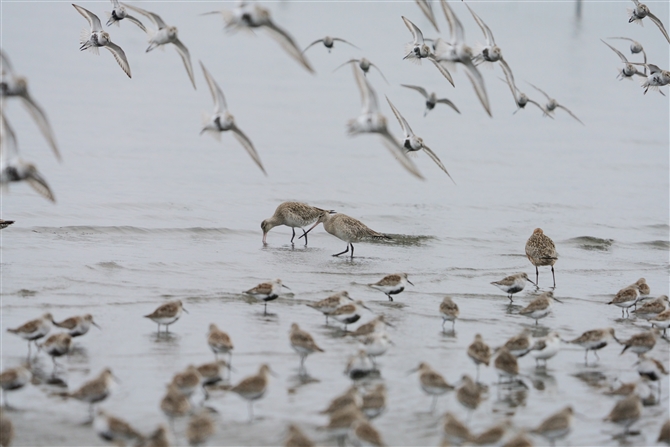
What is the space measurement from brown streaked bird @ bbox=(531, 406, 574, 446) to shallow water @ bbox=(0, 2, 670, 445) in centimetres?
38

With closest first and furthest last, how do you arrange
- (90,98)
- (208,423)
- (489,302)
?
1. (208,423)
2. (489,302)
3. (90,98)

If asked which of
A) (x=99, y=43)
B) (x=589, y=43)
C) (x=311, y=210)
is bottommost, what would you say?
(x=311, y=210)

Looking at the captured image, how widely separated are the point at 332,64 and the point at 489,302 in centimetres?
3983

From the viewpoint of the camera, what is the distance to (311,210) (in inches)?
722

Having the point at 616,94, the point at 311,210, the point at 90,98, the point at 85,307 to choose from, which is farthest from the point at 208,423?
the point at 616,94

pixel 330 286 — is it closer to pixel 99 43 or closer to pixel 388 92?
pixel 99 43

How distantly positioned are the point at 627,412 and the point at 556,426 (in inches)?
34.3

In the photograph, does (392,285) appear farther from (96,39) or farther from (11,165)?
(96,39)

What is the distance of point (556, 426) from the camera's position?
323 inches

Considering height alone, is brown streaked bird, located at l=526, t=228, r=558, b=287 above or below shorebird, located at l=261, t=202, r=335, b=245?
below

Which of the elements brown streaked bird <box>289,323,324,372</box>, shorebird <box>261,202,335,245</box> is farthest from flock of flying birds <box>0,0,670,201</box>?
shorebird <box>261,202,335,245</box>

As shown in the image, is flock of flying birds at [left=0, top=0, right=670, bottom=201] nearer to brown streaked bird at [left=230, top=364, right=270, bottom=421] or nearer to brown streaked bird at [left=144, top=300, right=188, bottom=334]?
brown streaked bird at [left=144, top=300, right=188, bottom=334]

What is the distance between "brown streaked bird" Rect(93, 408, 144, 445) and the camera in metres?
7.66

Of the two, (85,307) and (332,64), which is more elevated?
(332,64)
